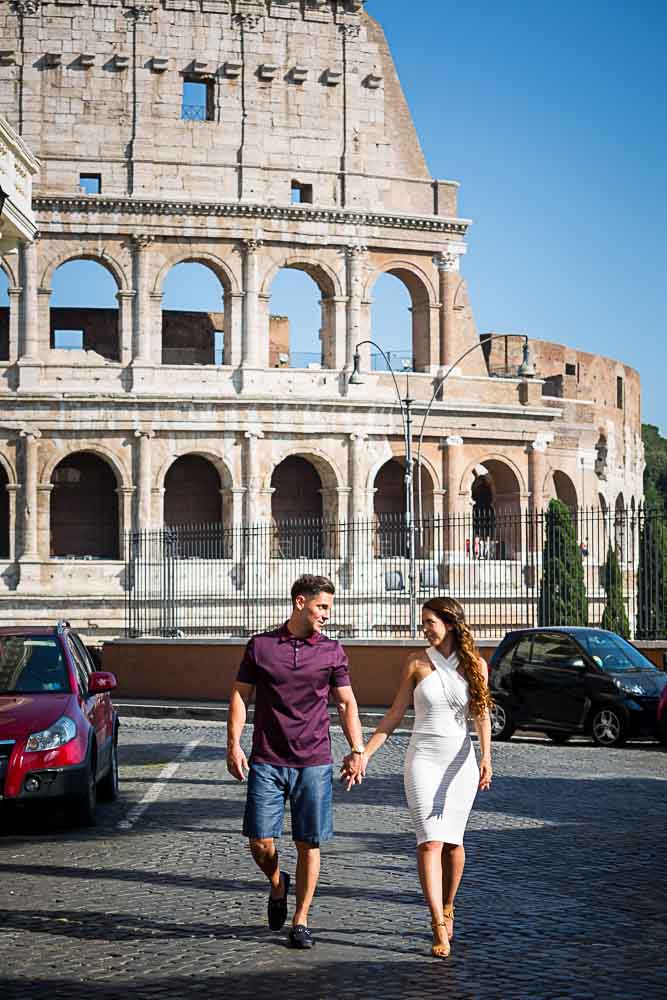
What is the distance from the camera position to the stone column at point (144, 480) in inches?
→ 1672

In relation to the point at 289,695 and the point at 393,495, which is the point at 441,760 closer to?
Result: the point at 289,695

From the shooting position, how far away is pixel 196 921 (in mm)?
8141

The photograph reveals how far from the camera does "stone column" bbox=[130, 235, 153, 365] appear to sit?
4319cm

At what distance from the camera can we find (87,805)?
38.7 ft

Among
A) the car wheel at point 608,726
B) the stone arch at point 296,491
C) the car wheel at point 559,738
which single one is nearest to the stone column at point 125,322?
the stone arch at point 296,491

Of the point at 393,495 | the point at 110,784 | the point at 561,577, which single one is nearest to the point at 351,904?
the point at 110,784

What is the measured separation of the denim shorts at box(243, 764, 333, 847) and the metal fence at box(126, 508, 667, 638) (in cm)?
1592

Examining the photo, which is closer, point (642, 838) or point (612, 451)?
point (642, 838)

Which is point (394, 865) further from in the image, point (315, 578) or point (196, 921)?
point (315, 578)

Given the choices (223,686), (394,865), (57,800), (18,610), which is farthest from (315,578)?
(18,610)

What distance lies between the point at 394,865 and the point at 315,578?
3069mm

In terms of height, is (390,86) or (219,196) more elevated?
(390,86)

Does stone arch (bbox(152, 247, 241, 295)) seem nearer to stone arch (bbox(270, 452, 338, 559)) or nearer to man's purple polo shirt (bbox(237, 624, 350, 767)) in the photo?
stone arch (bbox(270, 452, 338, 559))

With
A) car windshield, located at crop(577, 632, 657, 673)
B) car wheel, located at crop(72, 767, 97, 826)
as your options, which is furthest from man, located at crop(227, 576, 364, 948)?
car windshield, located at crop(577, 632, 657, 673)
